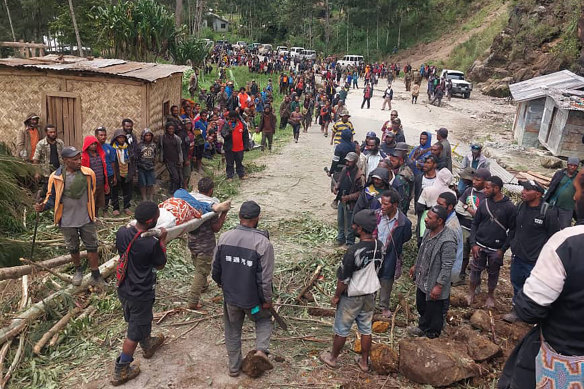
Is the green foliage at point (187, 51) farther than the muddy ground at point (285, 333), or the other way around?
the green foliage at point (187, 51)

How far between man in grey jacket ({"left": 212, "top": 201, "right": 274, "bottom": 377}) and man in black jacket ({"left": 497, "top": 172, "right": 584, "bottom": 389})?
2127 mm

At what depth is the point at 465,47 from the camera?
132 ft

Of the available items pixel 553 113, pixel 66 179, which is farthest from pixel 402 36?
pixel 66 179

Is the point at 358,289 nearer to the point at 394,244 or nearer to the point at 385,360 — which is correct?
the point at 385,360

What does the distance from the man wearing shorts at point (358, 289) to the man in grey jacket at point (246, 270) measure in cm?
71

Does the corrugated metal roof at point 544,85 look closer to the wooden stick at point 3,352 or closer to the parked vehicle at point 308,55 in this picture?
the wooden stick at point 3,352

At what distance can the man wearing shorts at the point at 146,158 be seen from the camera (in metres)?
8.70

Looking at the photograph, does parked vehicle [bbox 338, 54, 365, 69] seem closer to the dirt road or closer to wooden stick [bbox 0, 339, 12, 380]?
→ the dirt road

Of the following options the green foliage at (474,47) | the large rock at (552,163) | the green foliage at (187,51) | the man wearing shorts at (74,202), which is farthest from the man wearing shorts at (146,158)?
the green foliage at (474,47)

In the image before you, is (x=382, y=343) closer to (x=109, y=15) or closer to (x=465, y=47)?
(x=109, y=15)

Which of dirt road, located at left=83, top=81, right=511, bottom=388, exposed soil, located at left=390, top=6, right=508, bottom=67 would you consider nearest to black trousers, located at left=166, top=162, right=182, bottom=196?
dirt road, located at left=83, top=81, right=511, bottom=388

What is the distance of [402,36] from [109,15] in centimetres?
4388

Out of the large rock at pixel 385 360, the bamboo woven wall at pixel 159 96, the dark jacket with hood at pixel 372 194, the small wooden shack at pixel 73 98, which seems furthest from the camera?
the bamboo woven wall at pixel 159 96

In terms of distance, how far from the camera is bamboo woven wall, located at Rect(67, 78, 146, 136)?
30.7ft
